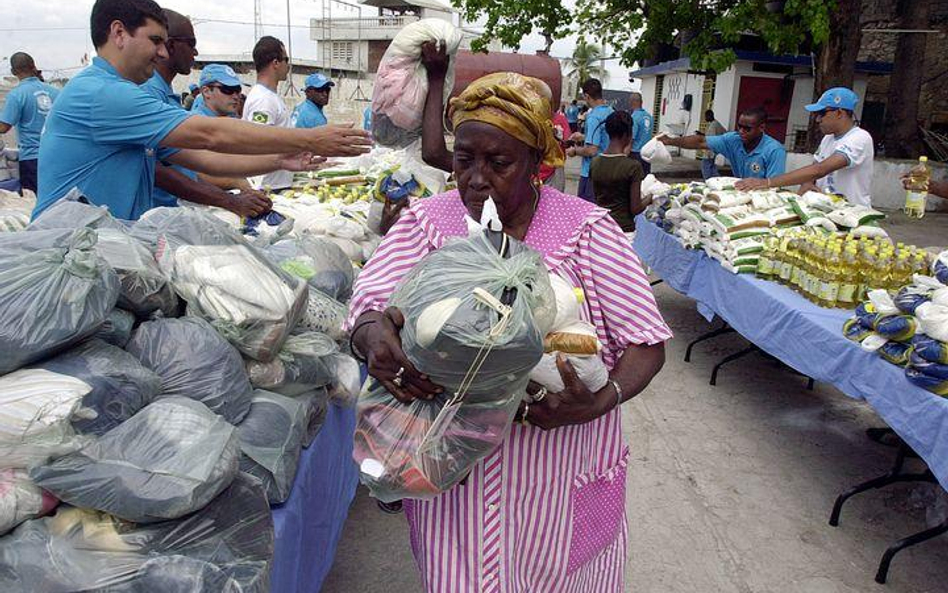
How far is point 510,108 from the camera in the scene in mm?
1413

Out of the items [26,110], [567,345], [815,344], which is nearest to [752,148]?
[815,344]

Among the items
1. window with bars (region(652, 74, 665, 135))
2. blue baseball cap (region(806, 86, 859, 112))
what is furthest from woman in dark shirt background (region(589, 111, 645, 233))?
window with bars (region(652, 74, 665, 135))

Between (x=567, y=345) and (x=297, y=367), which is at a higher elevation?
(x=567, y=345)

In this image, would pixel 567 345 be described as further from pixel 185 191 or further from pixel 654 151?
pixel 654 151

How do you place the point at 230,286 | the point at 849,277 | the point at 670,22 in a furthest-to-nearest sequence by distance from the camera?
the point at 670,22 < the point at 849,277 < the point at 230,286

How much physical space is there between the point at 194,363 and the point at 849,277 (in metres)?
3.31

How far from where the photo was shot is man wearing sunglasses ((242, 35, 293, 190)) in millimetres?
5641

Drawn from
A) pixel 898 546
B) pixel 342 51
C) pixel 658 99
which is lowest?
pixel 898 546

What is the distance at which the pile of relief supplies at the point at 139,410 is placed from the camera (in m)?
1.36

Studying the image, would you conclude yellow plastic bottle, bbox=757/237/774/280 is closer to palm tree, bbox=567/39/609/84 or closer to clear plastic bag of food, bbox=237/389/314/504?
clear plastic bag of food, bbox=237/389/314/504

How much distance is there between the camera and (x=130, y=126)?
2.56 meters

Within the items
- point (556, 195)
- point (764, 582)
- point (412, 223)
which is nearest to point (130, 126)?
point (412, 223)

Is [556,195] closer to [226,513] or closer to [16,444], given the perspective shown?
[226,513]

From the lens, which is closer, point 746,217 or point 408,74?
point 408,74
